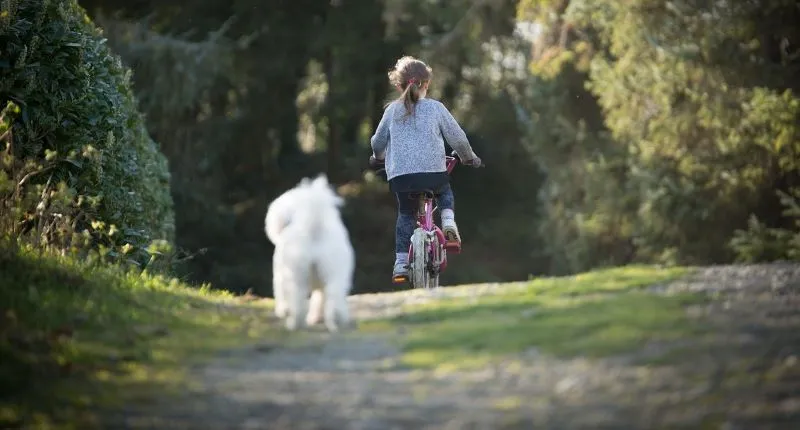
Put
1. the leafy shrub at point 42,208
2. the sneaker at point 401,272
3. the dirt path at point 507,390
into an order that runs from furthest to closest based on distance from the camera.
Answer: the sneaker at point 401,272 < the leafy shrub at point 42,208 < the dirt path at point 507,390

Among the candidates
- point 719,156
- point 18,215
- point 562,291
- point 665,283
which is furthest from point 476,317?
point 719,156

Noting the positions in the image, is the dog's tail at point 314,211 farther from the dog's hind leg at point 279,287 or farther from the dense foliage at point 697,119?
the dense foliage at point 697,119

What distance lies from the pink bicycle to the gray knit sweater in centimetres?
26

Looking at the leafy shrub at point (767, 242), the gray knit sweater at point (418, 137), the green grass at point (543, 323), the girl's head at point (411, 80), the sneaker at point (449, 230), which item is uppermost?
the girl's head at point (411, 80)

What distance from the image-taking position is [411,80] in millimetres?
10578

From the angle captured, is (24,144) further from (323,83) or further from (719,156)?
(323,83)

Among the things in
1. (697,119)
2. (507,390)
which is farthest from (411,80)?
(697,119)

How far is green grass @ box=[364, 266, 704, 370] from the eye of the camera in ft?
22.3

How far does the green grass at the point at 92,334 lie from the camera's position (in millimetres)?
6133

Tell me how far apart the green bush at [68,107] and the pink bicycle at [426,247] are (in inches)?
97.4

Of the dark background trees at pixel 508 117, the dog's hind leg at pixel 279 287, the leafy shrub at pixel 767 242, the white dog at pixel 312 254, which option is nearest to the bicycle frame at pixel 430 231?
the dog's hind leg at pixel 279 287

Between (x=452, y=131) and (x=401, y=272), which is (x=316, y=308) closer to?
(x=401, y=272)

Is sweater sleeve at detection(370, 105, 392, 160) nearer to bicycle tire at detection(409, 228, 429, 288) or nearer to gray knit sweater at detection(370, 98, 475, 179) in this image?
gray knit sweater at detection(370, 98, 475, 179)

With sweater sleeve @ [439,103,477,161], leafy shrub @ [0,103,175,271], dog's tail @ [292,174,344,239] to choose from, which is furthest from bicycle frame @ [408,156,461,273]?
dog's tail @ [292,174,344,239]
